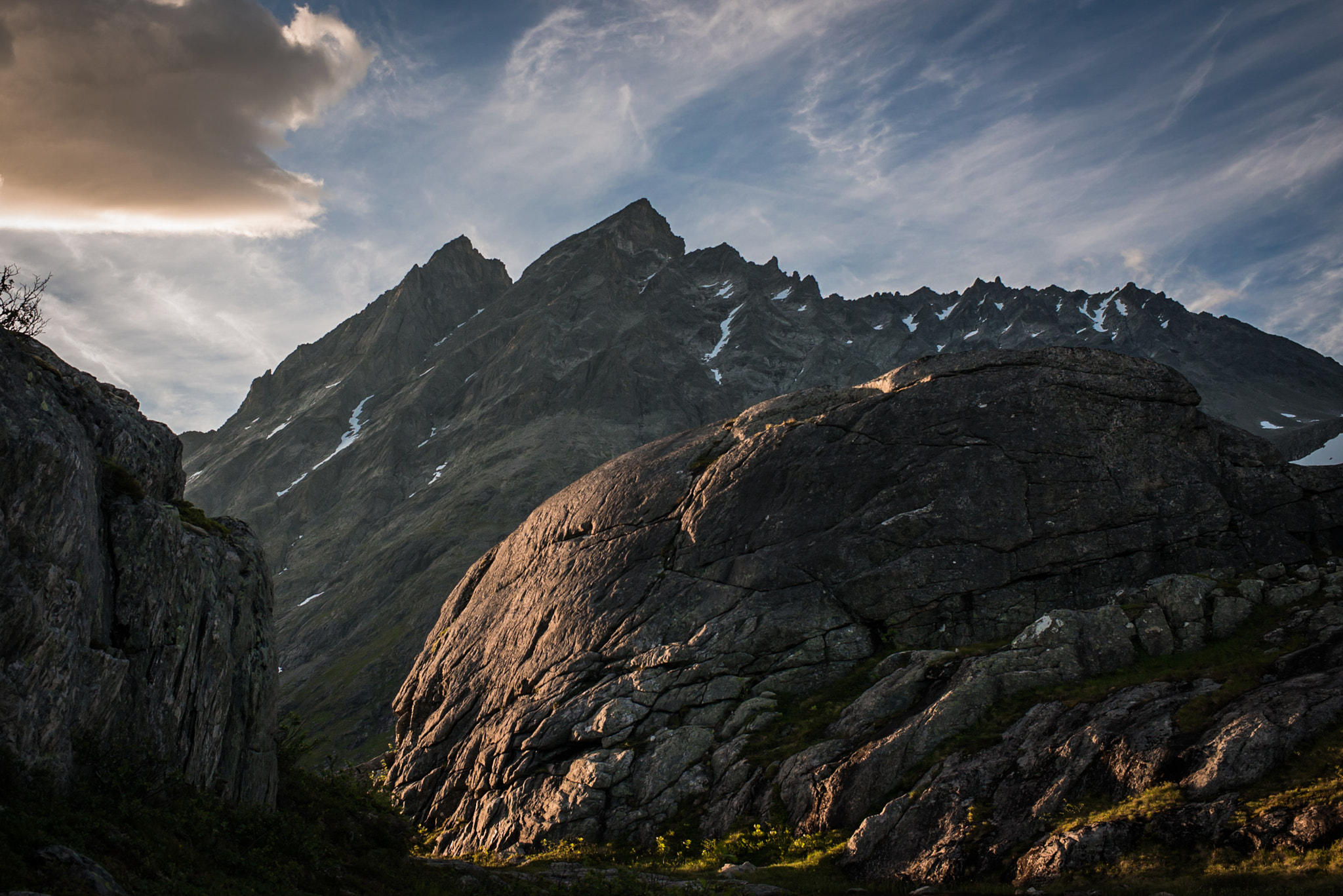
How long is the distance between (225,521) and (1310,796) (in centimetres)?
3311

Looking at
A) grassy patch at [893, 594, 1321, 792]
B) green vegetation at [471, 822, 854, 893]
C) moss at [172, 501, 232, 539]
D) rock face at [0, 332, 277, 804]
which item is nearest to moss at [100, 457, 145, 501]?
rock face at [0, 332, 277, 804]

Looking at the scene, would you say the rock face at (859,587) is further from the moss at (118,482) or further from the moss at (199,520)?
the moss at (118,482)

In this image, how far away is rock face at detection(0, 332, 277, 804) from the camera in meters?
14.3

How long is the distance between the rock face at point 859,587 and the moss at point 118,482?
18619mm

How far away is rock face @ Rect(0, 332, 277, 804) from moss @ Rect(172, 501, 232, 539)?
20 centimetres

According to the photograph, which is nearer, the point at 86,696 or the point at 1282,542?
the point at 86,696

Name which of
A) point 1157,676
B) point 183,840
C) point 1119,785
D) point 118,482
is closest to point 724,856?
point 1119,785

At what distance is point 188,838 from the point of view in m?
14.6

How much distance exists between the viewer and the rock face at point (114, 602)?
14281 mm

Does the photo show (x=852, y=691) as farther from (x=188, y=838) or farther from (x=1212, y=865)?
(x=188, y=838)

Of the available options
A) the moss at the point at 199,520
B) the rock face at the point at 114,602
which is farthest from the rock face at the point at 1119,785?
the moss at the point at 199,520

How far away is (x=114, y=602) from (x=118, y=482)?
3.48 metres

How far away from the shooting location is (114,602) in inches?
686

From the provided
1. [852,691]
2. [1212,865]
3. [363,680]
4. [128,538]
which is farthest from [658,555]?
[363,680]
